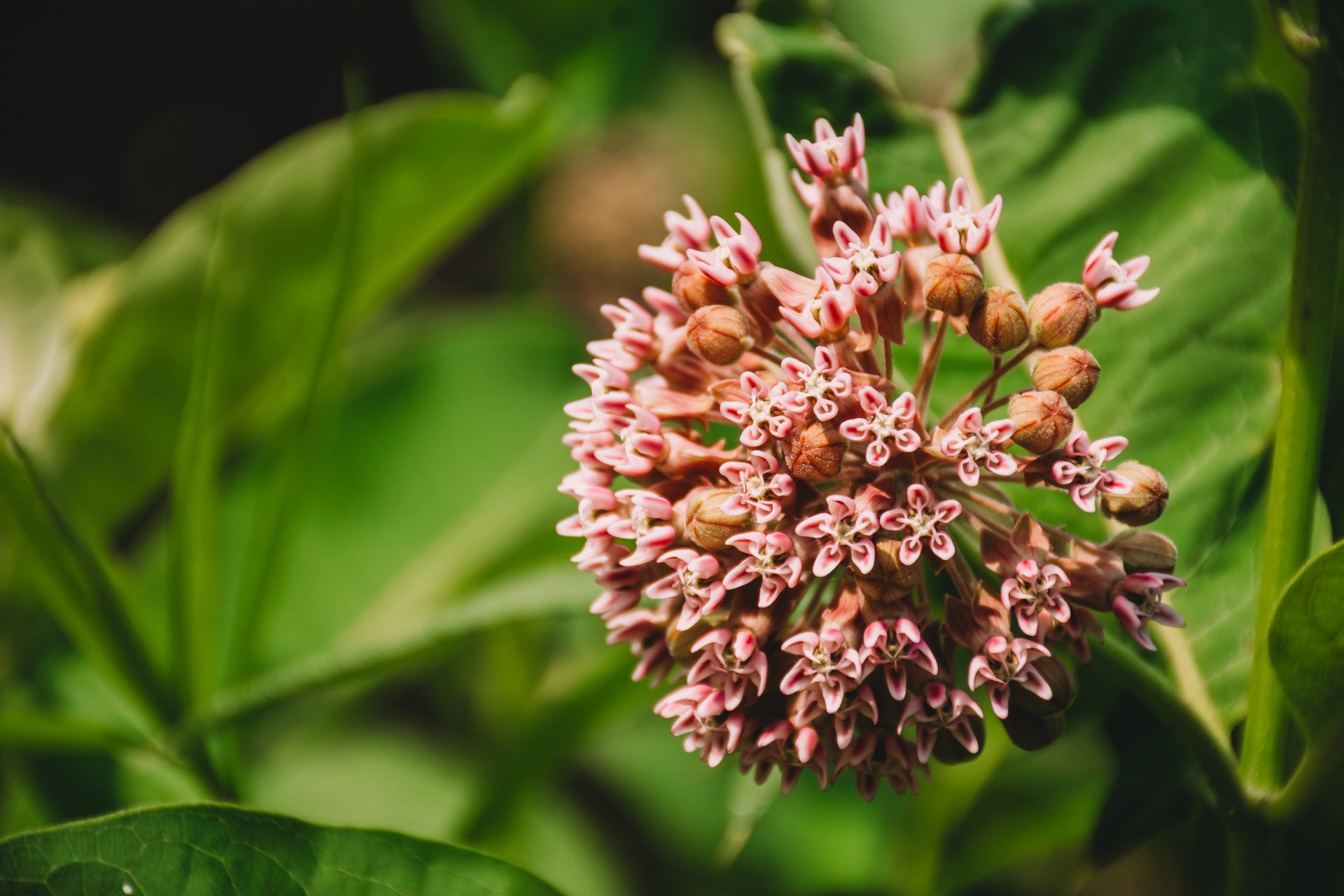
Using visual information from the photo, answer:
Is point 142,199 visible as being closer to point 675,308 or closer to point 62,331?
point 62,331

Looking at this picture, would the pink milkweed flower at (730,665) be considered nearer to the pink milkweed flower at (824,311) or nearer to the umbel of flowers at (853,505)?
the umbel of flowers at (853,505)

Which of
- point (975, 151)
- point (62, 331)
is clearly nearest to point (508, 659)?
point (62, 331)

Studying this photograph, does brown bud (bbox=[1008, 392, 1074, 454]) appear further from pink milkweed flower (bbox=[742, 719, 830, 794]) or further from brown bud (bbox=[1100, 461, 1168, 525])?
pink milkweed flower (bbox=[742, 719, 830, 794])

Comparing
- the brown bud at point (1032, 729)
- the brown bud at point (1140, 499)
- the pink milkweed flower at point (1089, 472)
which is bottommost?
the brown bud at point (1032, 729)

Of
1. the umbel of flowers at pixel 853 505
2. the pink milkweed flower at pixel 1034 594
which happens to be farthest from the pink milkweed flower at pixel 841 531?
the pink milkweed flower at pixel 1034 594

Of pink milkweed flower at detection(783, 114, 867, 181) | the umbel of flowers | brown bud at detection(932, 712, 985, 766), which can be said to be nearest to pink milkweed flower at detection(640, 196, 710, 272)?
the umbel of flowers

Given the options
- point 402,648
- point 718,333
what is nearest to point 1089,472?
point 718,333

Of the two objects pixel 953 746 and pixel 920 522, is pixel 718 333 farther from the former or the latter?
pixel 953 746
